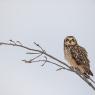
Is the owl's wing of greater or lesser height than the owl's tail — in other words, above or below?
above

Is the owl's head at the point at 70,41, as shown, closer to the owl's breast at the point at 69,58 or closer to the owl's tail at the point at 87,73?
the owl's breast at the point at 69,58

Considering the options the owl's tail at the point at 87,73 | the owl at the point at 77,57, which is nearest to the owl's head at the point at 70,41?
the owl at the point at 77,57

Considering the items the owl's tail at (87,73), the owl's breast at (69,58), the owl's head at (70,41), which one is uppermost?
the owl's head at (70,41)

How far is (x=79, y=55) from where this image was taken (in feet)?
4.21

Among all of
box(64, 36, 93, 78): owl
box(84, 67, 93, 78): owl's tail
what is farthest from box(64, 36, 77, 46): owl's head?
box(84, 67, 93, 78): owl's tail

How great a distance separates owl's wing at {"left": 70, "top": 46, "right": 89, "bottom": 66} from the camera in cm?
128

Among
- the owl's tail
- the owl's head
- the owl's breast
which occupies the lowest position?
the owl's tail

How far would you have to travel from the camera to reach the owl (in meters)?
1.27

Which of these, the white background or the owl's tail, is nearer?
the owl's tail

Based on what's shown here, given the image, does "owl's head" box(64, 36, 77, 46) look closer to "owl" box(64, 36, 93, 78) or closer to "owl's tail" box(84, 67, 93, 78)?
"owl" box(64, 36, 93, 78)

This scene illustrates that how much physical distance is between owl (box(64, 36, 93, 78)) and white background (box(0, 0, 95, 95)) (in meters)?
0.05

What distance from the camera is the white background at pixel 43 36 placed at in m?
1.36

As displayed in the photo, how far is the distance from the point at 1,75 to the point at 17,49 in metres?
0.14

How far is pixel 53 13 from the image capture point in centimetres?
146
